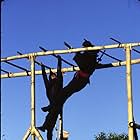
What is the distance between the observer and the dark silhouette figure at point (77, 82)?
32.4 feet

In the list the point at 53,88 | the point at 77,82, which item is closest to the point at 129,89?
the point at 77,82

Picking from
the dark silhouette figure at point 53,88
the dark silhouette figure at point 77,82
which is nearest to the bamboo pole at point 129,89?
the dark silhouette figure at point 77,82

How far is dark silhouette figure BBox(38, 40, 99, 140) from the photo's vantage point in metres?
9.89

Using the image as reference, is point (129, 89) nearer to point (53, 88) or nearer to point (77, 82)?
point (77, 82)

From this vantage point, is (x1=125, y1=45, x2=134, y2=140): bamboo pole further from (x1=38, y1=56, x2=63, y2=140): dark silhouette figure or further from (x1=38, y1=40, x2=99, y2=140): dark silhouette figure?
(x1=38, y1=56, x2=63, y2=140): dark silhouette figure

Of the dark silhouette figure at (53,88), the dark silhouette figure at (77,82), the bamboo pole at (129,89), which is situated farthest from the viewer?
the dark silhouette figure at (53,88)

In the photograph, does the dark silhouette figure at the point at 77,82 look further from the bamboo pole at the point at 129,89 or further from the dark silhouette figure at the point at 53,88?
the bamboo pole at the point at 129,89

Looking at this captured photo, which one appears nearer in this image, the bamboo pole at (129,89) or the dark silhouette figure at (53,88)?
the bamboo pole at (129,89)

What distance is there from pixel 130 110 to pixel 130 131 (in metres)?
0.40

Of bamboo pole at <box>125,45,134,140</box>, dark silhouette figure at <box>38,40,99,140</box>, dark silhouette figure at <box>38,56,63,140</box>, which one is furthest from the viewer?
dark silhouette figure at <box>38,56,63,140</box>

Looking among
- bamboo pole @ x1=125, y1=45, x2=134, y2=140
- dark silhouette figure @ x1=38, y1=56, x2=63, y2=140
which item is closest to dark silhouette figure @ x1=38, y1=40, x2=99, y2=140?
dark silhouette figure @ x1=38, y1=56, x2=63, y2=140

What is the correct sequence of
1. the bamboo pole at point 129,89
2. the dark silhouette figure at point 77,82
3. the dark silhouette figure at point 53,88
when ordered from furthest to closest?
the dark silhouette figure at point 53,88
the dark silhouette figure at point 77,82
the bamboo pole at point 129,89

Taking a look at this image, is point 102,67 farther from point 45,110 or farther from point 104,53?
point 45,110

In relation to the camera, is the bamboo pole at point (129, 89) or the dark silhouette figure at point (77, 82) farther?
the dark silhouette figure at point (77, 82)
